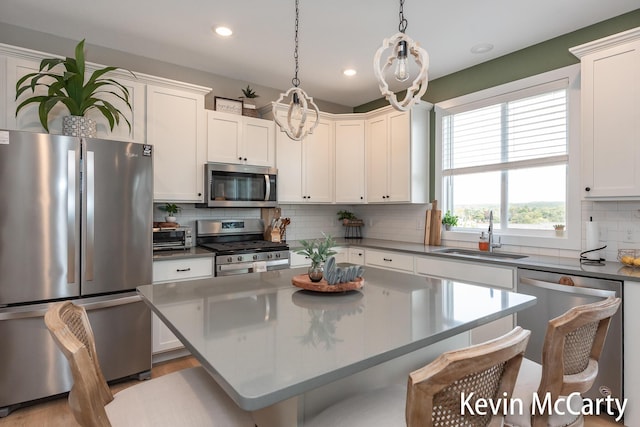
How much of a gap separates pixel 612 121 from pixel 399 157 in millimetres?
1886

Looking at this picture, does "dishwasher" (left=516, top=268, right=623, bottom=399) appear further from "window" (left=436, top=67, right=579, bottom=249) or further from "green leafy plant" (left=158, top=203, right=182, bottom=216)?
"green leafy plant" (left=158, top=203, right=182, bottom=216)

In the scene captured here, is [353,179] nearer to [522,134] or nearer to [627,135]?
[522,134]

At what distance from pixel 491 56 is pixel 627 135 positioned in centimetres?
146

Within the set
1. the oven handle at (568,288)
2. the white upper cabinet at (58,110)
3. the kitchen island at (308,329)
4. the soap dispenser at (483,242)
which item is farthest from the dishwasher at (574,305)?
the white upper cabinet at (58,110)

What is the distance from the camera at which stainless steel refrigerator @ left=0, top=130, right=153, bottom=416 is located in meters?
2.27

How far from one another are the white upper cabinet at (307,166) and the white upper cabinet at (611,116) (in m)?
2.54

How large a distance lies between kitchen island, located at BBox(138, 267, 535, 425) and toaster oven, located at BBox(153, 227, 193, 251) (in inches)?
60.7

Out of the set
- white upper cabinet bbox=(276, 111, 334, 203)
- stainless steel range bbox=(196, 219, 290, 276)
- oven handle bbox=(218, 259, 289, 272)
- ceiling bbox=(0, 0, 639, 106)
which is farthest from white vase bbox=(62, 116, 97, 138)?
white upper cabinet bbox=(276, 111, 334, 203)

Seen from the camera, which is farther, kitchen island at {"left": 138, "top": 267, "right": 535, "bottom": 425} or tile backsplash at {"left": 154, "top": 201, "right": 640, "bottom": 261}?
tile backsplash at {"left": 154, "top": 201, "right": 640, "bottom": 261}

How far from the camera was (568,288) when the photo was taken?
93.0 inches

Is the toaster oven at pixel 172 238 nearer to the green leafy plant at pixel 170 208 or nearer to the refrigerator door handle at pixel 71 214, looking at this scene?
the green leafy plant at pixel 170 208

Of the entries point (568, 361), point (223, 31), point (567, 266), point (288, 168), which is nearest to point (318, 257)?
point (568, 361)

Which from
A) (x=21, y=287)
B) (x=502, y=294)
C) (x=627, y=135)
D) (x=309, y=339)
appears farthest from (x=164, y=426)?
(x=627, y=135)

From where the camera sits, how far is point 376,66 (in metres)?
1.52
